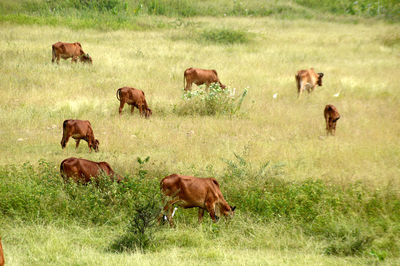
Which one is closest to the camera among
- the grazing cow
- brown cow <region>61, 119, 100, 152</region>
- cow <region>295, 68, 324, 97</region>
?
brown cow <region>61, 119, 100, 152</region>

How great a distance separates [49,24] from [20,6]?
702 centimetres

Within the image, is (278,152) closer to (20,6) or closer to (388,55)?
(388,55)

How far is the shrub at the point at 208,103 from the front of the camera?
13578mm

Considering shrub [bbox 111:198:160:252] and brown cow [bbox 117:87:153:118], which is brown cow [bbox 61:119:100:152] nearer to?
brown cow [bbox 117:87:153:118]

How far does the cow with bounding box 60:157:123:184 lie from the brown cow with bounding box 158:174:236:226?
1280 millimetres

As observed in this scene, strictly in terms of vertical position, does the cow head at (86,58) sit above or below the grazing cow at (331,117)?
below

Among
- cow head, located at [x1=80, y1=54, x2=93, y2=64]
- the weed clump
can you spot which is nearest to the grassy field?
cow head, located at [x1=80, y1=54, x2=93, y2=64]

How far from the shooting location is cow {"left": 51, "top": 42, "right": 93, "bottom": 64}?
63.8 ft

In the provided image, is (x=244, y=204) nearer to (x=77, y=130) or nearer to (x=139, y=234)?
(x=139, y=234)

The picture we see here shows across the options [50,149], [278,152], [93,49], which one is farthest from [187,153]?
[93,49]

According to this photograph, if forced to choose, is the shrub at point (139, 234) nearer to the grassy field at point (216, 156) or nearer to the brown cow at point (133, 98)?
the grassy field at point (216, 156)

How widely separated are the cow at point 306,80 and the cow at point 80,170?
917cm

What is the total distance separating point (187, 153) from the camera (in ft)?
33.2

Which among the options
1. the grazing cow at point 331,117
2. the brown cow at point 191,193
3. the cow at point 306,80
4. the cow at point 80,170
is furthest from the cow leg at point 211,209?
the cow at point 306,80
